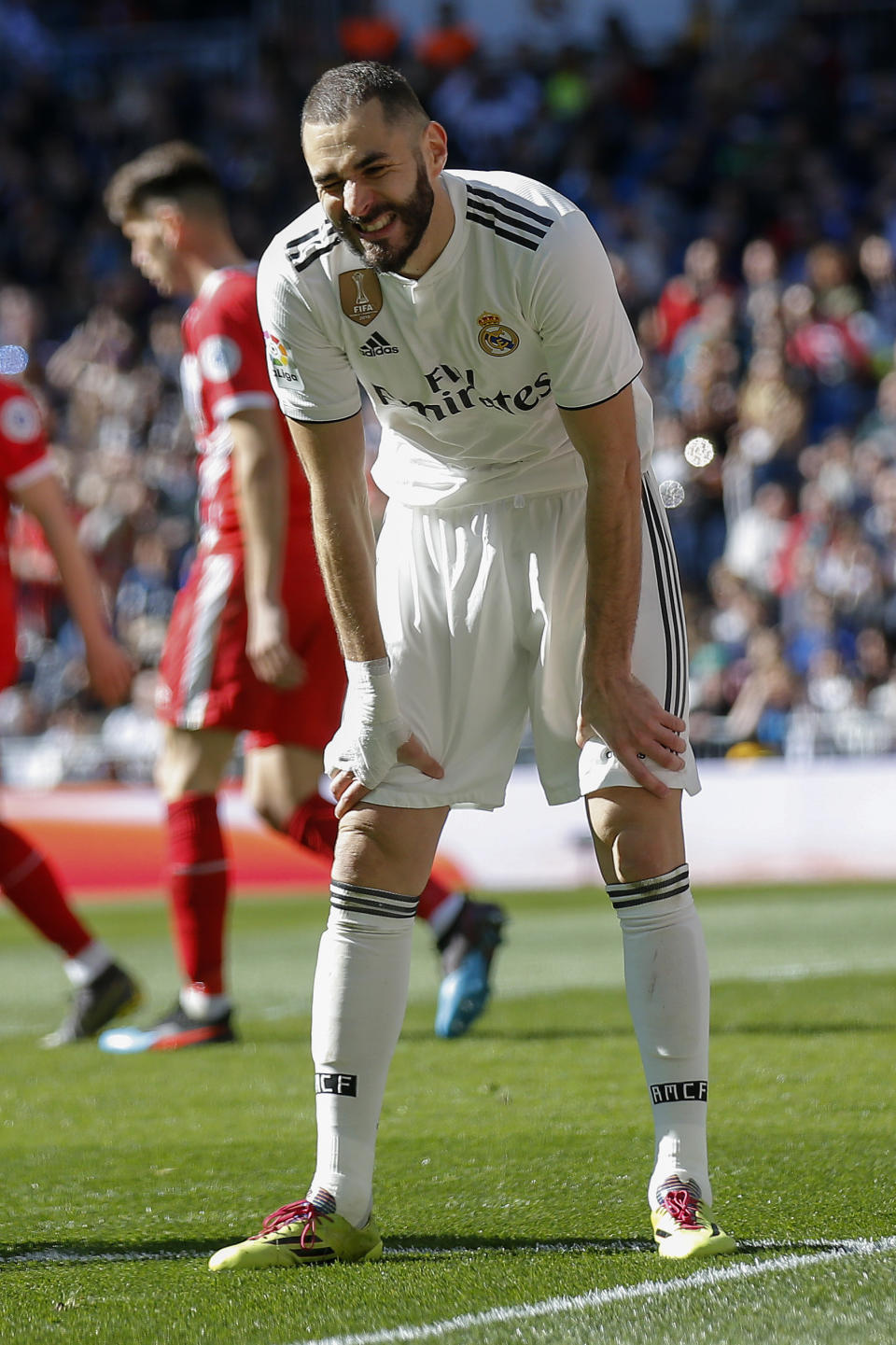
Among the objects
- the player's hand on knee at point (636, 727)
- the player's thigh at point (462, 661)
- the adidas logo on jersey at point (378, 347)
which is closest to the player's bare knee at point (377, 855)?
the player's thigh at point (462, 661)

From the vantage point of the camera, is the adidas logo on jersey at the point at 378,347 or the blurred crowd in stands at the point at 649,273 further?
the blurred crowd in stands at the point at 649,273

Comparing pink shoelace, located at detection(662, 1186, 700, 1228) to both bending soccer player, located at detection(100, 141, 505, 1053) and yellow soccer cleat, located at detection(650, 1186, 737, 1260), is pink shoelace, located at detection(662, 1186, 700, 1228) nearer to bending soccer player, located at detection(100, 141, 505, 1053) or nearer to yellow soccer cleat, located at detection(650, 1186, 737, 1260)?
yellow soccer cleat, located at detection(650, 1186, 737, 1260)

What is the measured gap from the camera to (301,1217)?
325 centimetres

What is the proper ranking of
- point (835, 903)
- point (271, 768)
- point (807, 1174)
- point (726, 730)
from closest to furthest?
point (807, 1174), point (271, 768), point (835, 903), point (726, 730)

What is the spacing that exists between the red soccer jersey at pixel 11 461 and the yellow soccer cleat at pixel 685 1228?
3.69 meters

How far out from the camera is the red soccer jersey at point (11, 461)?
20.6 ft

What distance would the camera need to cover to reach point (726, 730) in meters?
12.1

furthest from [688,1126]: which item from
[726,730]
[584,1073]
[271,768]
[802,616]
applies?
[802,616]

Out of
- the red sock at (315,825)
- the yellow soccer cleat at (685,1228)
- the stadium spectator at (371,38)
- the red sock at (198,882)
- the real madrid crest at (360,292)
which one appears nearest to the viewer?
the yellow soccer cleat at (685,1228)

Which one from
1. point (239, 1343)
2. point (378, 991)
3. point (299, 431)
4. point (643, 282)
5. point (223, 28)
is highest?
point (223, 28)

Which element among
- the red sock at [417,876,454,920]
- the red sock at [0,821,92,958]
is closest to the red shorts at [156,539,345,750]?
the red sock at [417,876,454,920]

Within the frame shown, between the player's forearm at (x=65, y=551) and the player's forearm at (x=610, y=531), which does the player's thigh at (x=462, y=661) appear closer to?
the player's forearm at (x=610, y=531)

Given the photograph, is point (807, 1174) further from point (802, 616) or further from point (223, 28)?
point (223, 28)

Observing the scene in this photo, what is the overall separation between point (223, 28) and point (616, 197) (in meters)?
6.97
